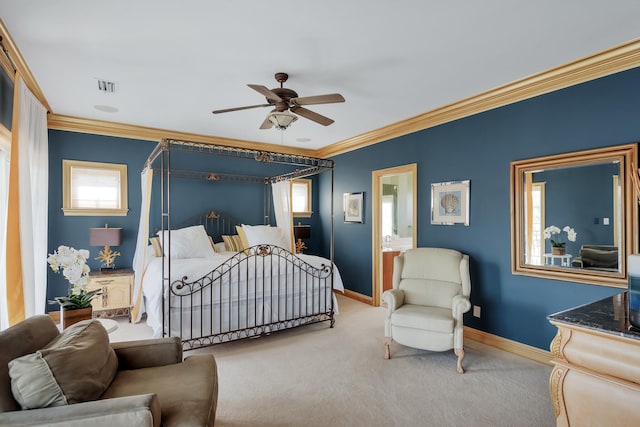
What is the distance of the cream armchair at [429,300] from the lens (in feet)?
10.4

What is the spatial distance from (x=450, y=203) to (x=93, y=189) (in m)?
5.04

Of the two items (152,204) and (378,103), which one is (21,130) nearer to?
(152,204)

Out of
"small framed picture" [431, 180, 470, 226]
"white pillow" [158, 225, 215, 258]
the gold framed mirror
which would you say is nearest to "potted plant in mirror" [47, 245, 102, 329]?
"white pillow" [158, 225, 215, 258]

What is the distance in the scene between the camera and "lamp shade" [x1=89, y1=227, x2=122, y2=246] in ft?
14.7

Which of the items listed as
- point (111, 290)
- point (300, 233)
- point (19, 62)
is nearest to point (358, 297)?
point (300, 233)

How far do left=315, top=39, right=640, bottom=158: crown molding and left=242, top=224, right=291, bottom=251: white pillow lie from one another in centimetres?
233

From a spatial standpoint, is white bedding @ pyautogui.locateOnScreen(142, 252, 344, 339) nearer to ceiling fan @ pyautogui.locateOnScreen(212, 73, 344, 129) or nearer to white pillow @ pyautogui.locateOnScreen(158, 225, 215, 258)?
white pillow @ pyautogui.locateOnScreen(158, 225, 215, 258)

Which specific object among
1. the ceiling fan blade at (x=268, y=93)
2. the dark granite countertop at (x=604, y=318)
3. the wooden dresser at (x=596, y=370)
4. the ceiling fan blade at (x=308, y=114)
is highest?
the ceiling fan blade at (x=268, y=93)

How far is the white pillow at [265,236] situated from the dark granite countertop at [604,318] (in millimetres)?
4013

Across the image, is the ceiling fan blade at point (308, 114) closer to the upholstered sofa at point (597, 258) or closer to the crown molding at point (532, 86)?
the crown molding at point (532, 86)

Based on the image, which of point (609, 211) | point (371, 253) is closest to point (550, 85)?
point (609, 211)

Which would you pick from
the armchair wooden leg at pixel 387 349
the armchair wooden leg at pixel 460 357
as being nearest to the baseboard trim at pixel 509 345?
the armchair wooden leg at pixel 460 357

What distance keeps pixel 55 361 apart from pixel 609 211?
4.13m

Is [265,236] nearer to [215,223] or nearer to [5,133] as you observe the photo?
[215,223]
